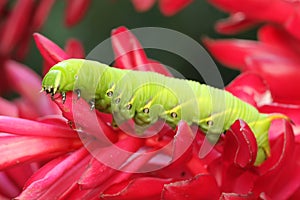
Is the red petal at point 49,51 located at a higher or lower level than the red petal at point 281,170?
higher

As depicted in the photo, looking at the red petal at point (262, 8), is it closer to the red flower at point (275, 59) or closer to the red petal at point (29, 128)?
the red flower at point (275, 59)

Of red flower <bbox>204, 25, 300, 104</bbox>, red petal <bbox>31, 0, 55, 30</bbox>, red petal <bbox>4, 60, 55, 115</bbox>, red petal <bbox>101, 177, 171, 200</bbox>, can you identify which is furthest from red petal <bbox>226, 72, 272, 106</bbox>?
red petal <bbox>31, 0, 55, 30</bbox>

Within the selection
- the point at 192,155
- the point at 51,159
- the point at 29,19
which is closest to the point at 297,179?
the point at 192,155

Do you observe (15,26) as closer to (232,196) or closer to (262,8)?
(262,8)

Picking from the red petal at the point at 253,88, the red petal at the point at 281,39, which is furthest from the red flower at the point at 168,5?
the red petal at the point at 253,88

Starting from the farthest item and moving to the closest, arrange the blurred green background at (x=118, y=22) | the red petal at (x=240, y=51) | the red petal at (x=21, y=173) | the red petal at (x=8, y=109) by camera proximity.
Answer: the blurred green background at (x=118, y=22) < the red petal at (x=240, y=51) < the red petal at (x=8, y=109) < the red petal at (x=21, y=173)

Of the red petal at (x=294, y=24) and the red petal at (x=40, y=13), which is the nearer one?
the red petal at (x=294, y=24)

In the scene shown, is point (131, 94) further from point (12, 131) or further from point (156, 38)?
point (156, 38)
